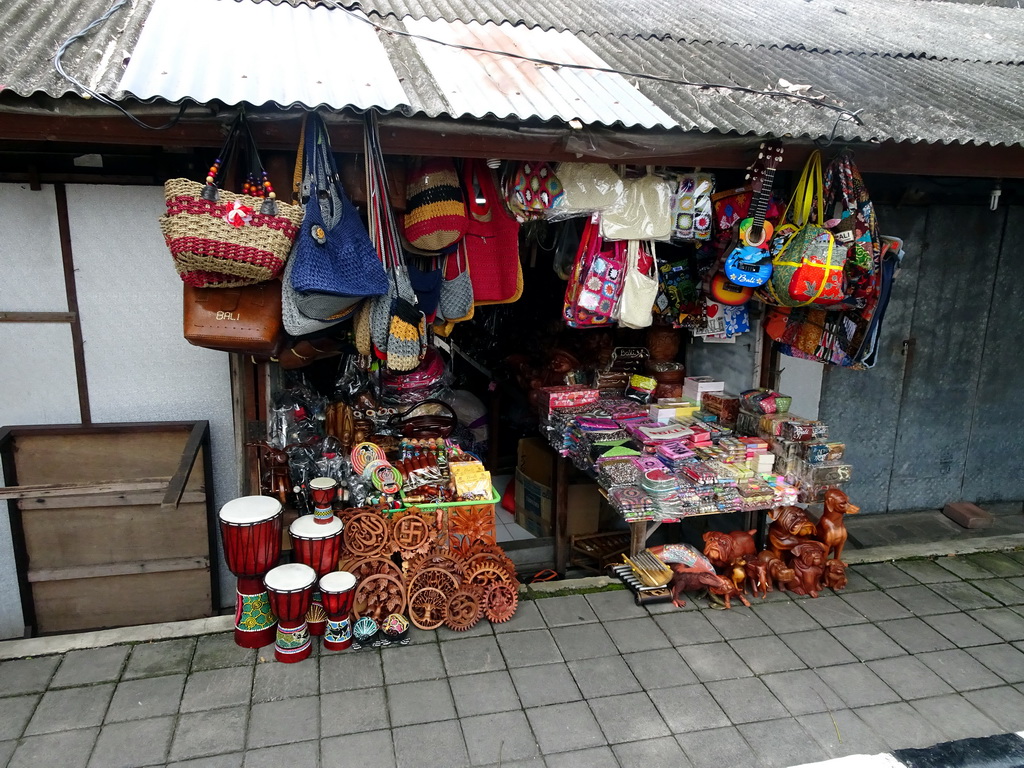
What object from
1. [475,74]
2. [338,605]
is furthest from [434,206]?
[338,605]

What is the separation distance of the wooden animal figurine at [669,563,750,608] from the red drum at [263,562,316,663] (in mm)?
2657

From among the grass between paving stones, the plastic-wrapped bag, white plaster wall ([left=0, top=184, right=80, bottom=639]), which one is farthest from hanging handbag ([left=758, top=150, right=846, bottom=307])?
white plaster wall ([left=0, top=184, right=80, bottom=639])

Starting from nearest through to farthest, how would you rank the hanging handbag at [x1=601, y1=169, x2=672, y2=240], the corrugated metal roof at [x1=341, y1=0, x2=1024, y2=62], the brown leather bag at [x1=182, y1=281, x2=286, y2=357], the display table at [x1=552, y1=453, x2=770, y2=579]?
the brown leather bag at [x1=182, y1=281, x2=286, y2=357]
the hanging handbag at [x1=601, y1=169, x2=672, y2=240]
the display table at [x1=552, y1=453, x2=770, y2=579]
the corrugated metal roof at [x1=341, y1=0, x2=1024, y2=62]

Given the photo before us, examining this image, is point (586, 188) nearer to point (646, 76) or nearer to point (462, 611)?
point (646, 76)

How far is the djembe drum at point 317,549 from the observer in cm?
439

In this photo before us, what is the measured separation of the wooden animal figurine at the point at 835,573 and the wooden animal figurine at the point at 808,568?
0.07 metres

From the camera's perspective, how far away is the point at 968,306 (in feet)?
21.4

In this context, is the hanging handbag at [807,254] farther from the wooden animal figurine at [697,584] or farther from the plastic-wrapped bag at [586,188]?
the wooden animal figurine at [697,584]

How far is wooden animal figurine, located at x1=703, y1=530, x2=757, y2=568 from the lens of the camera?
523 centimetres

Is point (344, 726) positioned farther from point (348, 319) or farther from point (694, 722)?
point (348, 319)

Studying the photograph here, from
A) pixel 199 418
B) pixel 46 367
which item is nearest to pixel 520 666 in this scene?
pixel 199 418

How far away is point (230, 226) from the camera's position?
3506 mm

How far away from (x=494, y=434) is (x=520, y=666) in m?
3.69

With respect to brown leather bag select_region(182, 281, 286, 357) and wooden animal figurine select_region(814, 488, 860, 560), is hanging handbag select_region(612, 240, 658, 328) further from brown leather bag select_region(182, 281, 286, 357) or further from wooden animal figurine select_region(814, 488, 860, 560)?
brown leather bag select_region(182, 281, 286, 357)
